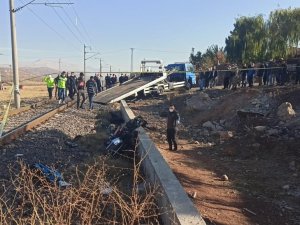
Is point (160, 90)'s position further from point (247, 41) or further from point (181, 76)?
point (247, 41)

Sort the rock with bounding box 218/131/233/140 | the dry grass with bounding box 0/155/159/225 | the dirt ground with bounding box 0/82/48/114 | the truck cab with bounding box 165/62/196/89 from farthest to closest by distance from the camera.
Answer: the truck cab with bounding box 165/62/196/89
the dirt ground with bounding box 0/82/48/114
the rock with bounding box 218/131/233/140
the dry grass with bounding box 0/155/159/225

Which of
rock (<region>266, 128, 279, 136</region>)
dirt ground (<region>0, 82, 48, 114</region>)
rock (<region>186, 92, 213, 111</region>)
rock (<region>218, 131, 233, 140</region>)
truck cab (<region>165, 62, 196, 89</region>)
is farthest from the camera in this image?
truck cab (<region>165, 62, 196, 89</region>)

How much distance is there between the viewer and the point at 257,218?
21.7 ft

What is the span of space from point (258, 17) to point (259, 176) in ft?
133

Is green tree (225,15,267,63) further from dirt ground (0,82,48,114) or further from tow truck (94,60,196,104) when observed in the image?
dirt ground (0,82,48,114)

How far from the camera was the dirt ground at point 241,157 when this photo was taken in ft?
23.1

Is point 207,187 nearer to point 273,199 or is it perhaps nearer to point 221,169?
point 273,199

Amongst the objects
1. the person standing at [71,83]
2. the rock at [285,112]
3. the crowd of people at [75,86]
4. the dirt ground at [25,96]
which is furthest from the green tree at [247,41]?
the rock at [285,112]

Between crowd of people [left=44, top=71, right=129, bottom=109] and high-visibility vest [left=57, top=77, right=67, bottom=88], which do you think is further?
high-visibility vest [left=57, top=77, right=67, bottom=88]

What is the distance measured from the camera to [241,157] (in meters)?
11.3

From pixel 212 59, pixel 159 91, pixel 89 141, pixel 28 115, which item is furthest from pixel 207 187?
pixel 212 59

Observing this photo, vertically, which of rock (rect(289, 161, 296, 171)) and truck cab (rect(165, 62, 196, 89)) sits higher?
truck cab (rect(165, 62, 196, 89))

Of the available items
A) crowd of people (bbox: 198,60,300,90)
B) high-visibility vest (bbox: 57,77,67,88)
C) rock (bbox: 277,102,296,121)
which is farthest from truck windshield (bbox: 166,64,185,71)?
rock (bbox: 277,102,296,121)

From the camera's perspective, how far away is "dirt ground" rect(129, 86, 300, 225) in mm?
7031
